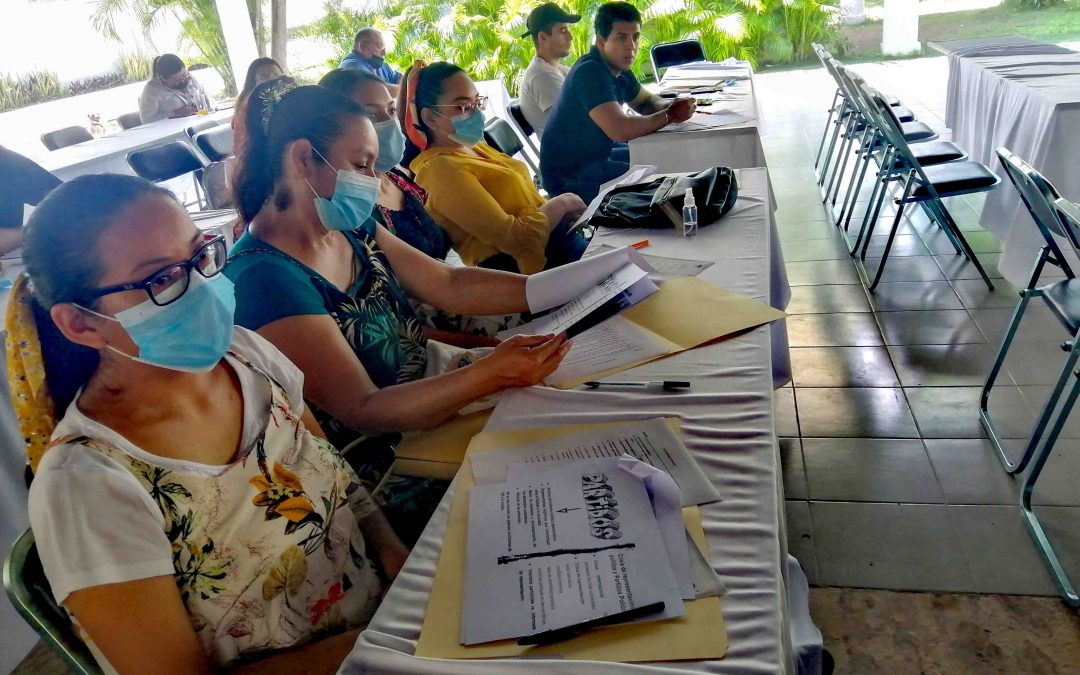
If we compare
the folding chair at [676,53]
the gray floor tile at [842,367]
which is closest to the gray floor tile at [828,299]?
the gray floor tile at [842,367]

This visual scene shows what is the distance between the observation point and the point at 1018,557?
1.72 meters

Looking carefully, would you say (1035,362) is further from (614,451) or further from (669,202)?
(614,451)

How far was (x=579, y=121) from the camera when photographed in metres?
3.19

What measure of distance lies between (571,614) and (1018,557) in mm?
1456

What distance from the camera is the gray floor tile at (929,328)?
267cm

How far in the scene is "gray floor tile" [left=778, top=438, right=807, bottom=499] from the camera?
2012mm

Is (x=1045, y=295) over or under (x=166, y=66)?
under

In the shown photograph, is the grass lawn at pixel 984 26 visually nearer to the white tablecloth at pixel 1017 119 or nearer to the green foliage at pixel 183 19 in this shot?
the white tablecloth at pixel 1017 119

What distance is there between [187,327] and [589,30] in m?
8.72

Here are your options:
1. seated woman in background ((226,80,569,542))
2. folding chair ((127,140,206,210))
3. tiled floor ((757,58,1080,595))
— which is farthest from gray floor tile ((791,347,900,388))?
folding chair ((127,140,206,210))

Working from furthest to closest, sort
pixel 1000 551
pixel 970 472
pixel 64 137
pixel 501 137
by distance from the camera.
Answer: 1. pixel 64 137
2. pixel 501 137
3. pixel 970 472
4. pixel 1000 551

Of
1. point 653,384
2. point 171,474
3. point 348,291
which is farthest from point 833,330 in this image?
point 171,474

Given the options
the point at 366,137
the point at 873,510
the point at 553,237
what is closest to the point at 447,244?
the point at 553,237

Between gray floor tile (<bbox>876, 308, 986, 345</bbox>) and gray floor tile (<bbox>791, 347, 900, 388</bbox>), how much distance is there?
0.14m
